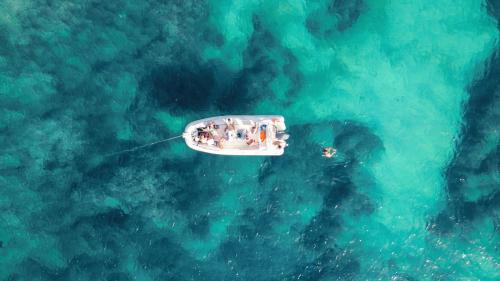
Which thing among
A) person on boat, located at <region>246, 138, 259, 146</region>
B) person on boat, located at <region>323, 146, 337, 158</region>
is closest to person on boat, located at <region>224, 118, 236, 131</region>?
person on boat, located at <region>246, 138, 259, 146</region>

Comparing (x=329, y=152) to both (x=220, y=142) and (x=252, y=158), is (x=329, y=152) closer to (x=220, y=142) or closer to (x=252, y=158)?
(x=252, y=158)

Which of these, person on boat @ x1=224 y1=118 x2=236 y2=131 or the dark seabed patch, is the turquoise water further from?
person on boat @ x1=224 y1=118 x2=236 y2=131

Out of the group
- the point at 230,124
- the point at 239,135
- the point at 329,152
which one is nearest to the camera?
the point at 230,124

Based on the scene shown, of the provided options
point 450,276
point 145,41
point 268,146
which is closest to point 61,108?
point 145,41

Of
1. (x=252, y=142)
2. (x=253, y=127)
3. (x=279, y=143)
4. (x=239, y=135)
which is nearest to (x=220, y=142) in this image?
(x=239, y=135)

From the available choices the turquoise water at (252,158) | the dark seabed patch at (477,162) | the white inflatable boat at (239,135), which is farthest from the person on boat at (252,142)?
the dark seabed patch at (477,162)

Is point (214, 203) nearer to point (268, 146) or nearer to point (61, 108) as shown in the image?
point (268, 146)
